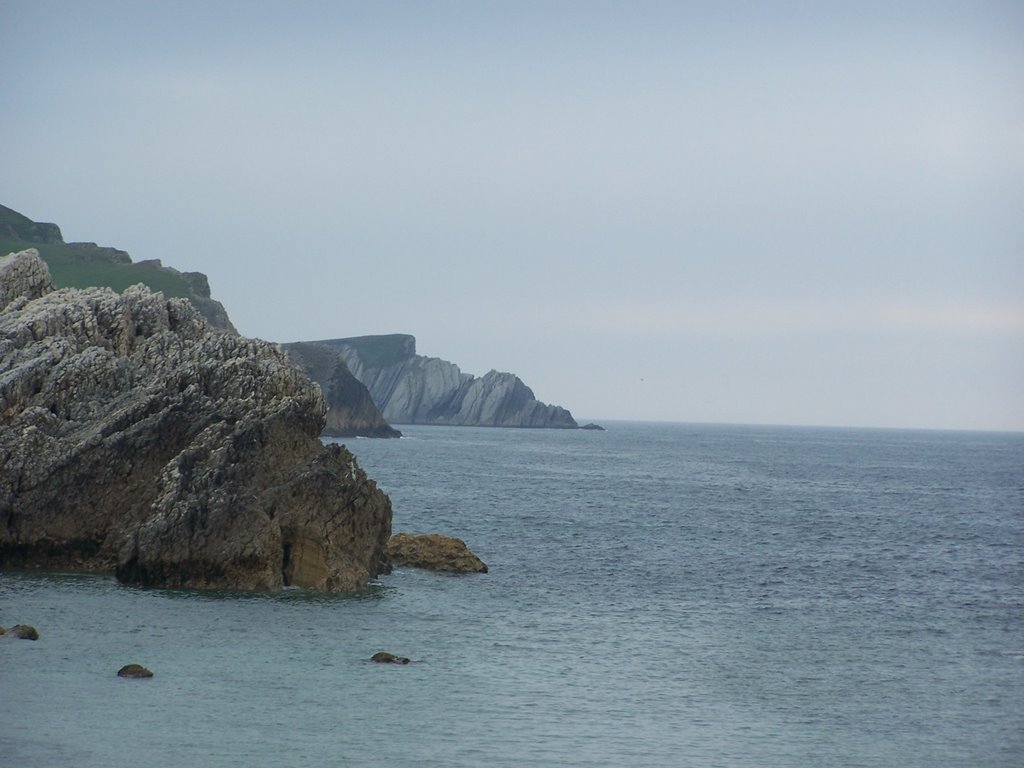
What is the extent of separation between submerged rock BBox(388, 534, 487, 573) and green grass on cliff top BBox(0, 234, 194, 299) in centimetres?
12653

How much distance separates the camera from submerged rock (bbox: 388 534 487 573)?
50406mm

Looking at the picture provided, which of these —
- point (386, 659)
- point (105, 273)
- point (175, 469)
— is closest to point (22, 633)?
point (386, 659)

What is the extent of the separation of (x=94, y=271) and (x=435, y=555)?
149910 mm

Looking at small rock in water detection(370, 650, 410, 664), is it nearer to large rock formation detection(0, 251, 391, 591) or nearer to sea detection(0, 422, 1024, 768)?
sea detection(0, 422, 1024, 768)

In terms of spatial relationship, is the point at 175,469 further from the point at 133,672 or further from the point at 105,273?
the point at 105,273

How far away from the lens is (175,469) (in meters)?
43.6

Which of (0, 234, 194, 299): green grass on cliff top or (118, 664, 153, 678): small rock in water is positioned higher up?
(0, 234, 194, 299): green grass on cliff top

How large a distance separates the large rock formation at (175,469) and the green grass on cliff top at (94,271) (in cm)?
12518

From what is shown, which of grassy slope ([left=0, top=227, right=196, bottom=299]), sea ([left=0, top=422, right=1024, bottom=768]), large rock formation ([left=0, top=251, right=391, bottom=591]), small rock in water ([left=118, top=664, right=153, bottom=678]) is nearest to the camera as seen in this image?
sea ([left=0, top=422, right=1024, bottom=768])

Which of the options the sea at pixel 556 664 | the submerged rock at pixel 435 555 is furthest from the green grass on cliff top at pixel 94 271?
the sea at pixel 556 664

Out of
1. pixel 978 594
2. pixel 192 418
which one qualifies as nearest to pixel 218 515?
pixel 192 418

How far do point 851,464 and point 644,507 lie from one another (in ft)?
309

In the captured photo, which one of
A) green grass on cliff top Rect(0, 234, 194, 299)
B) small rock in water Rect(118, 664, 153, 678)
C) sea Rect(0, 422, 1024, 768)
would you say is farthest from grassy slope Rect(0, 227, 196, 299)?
small rock in water Rect(118, 664, 153, 678)

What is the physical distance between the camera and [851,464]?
172 meters
